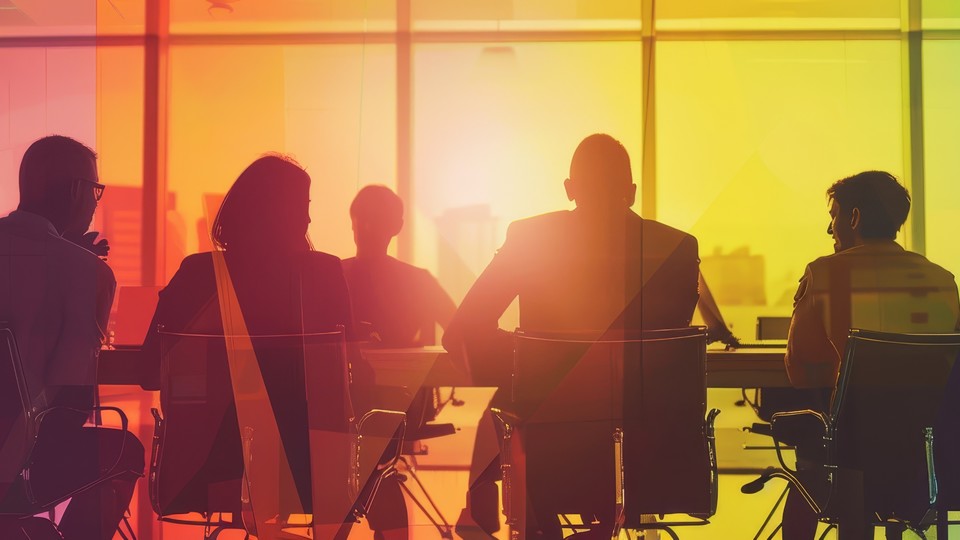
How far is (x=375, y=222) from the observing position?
3459 mm

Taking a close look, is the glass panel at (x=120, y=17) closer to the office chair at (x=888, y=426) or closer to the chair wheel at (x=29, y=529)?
the chair wheel at (x=29, y=529)

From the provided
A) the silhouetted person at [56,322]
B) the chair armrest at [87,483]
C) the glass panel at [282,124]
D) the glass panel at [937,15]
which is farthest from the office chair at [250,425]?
the glass panel at [937,15]

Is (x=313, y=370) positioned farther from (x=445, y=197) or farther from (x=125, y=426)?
(x=445, y=197)

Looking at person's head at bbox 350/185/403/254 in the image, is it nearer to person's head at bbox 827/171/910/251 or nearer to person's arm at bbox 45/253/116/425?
person's arm at bbox 45/253/116/425

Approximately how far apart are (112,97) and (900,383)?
4.26 metres

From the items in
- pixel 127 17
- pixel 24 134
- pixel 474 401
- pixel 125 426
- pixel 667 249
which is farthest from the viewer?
pixel 474 401

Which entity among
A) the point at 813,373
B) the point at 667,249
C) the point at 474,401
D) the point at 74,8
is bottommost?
the point at 474,401

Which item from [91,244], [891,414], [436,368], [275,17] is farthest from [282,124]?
[891,414]

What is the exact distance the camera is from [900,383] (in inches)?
75.7

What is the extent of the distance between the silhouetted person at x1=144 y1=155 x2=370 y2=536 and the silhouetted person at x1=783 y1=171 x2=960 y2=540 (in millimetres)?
1375

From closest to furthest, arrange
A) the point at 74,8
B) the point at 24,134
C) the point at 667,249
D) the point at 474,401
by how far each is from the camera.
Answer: the point at 667,249, the point at 24,134, the point at 74,8, the point at 474,401

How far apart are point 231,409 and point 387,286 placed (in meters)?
1.51

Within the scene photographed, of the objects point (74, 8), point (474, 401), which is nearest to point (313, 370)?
point (474, 401)

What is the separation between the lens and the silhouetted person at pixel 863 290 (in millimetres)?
2148
